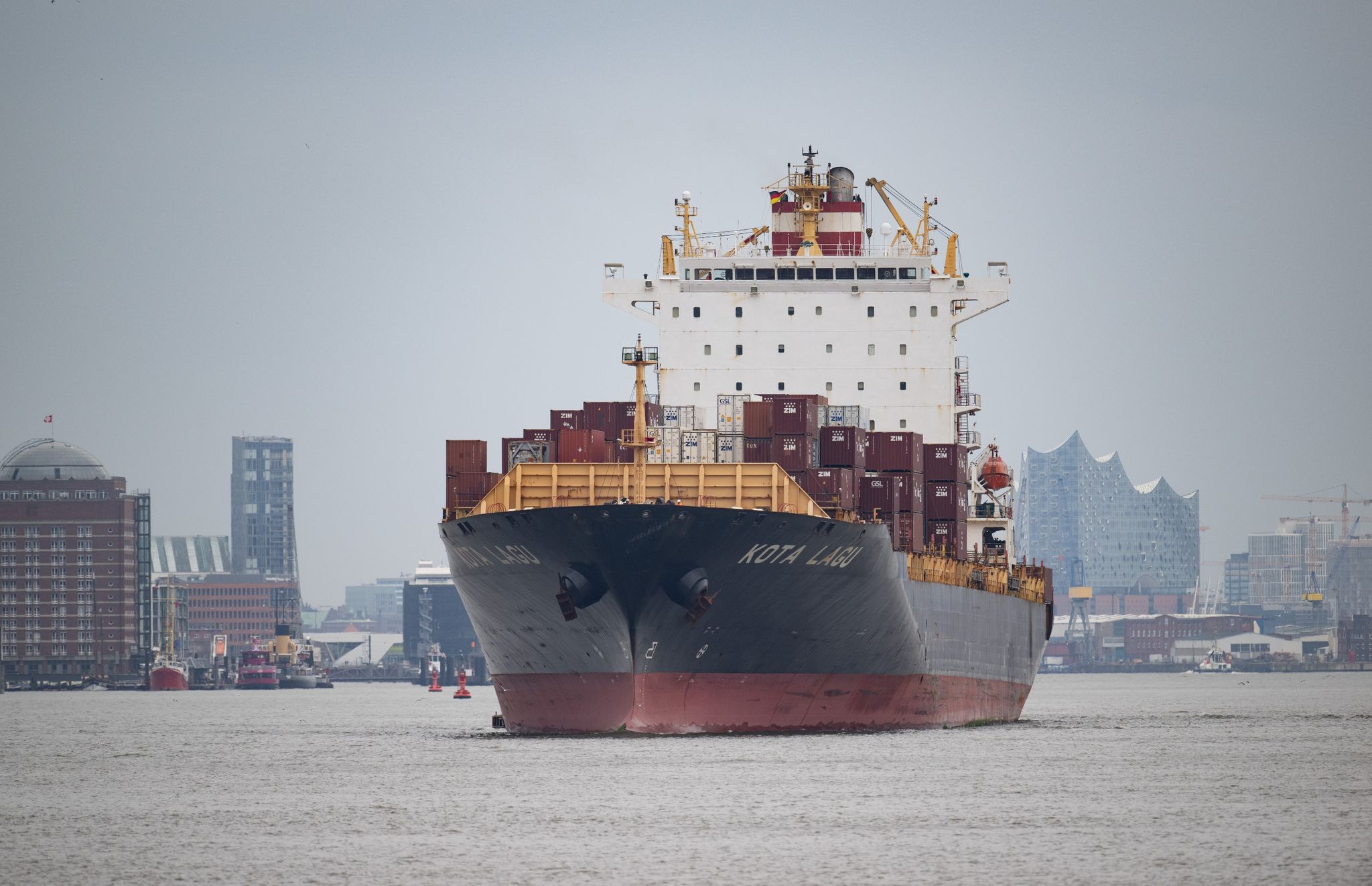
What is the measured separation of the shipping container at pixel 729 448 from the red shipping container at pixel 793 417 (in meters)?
1.14

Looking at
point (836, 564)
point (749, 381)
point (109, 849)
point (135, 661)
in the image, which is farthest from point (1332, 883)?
point (135, 661)

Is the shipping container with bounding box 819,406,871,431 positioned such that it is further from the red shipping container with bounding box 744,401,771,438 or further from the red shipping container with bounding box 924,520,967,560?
the red shipping container with bounding box 924,520,967,560

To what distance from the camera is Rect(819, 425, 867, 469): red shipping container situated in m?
50.4

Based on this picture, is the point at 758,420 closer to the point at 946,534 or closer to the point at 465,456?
the point at 465,456

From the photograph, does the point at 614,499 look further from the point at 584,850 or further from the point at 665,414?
the point at 584,850

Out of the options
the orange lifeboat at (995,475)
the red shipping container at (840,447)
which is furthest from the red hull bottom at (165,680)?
the red shipping container at (840,447)

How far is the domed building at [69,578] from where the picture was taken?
181125 mm

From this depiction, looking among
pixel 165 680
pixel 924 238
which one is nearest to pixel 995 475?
pixel 924 238

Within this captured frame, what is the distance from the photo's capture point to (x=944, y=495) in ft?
189

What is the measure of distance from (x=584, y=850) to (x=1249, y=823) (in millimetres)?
10550

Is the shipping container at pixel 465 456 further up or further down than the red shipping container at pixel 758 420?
further down

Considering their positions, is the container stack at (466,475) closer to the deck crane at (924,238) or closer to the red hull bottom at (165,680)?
the deck crane at (924,238)

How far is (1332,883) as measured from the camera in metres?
27.0

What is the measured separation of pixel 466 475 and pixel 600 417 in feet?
12.8
